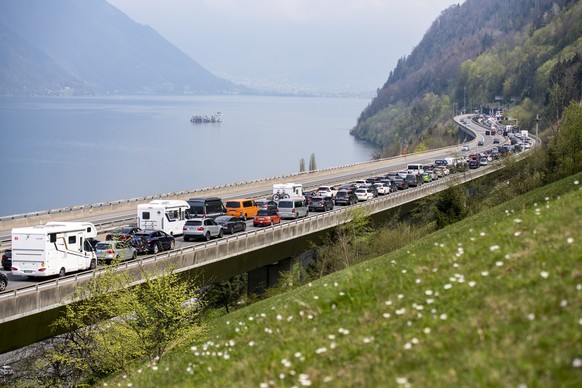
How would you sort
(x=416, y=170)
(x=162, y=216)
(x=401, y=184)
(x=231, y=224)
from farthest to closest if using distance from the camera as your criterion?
1. (x=416, y=170)
2. (x=401, y=184)
3. (x=231, y=224)
4. (x=162, y=216)

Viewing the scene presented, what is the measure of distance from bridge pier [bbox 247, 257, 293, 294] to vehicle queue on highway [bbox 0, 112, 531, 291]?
2758 mm

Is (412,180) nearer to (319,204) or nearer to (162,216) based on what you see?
(319,204)

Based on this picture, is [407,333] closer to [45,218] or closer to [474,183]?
[45,218]

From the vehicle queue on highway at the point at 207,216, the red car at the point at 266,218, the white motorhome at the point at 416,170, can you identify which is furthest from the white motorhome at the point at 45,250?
the white motorhome at the point at 416,170

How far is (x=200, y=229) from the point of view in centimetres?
4369

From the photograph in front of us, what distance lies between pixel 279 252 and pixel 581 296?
1371 inches

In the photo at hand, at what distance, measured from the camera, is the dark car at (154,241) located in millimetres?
38500

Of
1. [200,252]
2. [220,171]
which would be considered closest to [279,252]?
[200,252]

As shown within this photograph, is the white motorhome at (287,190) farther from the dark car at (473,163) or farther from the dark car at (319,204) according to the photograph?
the dark car at (473,163)

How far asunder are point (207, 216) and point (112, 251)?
1652 cm

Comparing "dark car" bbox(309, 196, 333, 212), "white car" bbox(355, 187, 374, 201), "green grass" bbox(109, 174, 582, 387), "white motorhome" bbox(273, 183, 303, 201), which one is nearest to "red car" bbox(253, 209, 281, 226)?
"dark car" bbox(309, 196, 333, 212)

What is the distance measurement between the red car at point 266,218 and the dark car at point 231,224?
3741 mm

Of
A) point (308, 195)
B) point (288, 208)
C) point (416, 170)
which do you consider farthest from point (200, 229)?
point (416, 170)

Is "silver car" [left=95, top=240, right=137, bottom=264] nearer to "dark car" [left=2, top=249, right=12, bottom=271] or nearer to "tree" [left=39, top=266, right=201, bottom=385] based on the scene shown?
"tree" [left=39, top=266, right=201, bottom=385]
